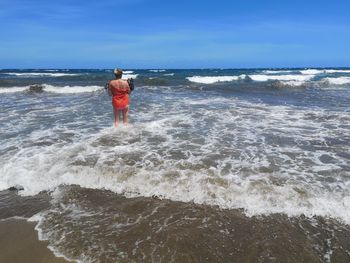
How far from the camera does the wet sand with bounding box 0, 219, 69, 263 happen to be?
3.67 metres

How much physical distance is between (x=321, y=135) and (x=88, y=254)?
6575 mm

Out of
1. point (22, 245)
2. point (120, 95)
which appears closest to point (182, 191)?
point (22, 245)

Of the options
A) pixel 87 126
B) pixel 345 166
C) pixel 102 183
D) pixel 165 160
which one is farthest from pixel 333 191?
pixel 87 126

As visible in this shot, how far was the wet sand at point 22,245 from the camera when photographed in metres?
3.67

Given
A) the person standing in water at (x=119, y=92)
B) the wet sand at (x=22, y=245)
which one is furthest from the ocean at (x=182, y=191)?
the person standing in water at (x=119, y=92)

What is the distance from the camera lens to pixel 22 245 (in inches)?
155

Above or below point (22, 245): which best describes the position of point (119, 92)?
above

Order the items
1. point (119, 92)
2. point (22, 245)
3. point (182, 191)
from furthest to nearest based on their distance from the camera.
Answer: point (119, 92), point (182, 191), point (22, 245)

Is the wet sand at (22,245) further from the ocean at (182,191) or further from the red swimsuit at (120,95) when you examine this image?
the red swimsuit at (120,95)

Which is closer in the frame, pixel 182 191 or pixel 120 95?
pixel 182 191

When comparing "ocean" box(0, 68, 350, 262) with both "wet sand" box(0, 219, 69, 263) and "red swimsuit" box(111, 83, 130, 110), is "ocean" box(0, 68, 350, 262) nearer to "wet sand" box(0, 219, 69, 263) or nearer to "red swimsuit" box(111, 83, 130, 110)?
"wet sand" box(0, 219, 69, 263)

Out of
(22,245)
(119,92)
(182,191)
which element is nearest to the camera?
(22,245)

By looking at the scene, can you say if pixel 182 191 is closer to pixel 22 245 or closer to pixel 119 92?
pixel 22 245

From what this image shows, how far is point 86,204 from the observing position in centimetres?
496
